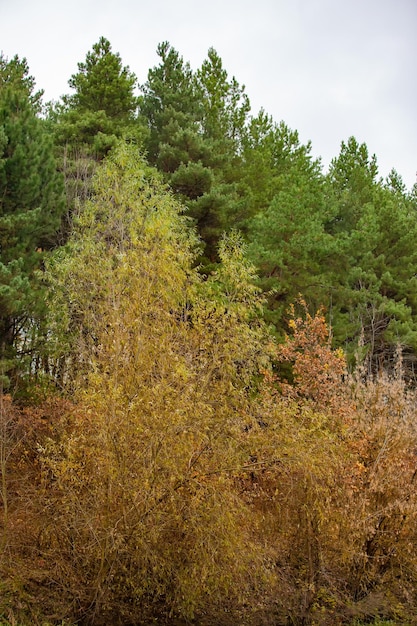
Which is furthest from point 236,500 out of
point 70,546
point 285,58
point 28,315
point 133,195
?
point 285,58

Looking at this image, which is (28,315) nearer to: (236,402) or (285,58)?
(236,402)

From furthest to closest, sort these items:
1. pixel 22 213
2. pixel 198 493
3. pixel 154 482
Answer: pixel 22 213 → pixel 154 482 → pixel 198 493

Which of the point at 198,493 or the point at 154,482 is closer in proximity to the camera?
the point at 198,493

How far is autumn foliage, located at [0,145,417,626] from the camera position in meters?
6.19

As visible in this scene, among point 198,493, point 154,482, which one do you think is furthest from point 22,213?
point 198,493

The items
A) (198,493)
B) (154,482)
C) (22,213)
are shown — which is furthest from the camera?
(22,213)

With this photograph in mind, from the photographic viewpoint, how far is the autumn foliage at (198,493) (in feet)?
20.3

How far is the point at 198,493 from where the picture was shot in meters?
6.04

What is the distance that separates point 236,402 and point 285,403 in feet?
2.36

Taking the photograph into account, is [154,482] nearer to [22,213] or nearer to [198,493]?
[198,493]

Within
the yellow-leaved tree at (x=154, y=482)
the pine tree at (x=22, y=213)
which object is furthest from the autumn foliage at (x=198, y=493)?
the pine tree at (x=22, y=213)

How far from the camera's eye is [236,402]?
23.1 feet

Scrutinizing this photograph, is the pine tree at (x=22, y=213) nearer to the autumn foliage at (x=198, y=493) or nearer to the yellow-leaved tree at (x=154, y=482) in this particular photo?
the autumn foliage at (x=198, y=493)

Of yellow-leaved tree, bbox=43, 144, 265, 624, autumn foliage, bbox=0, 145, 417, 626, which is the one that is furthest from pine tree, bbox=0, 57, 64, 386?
yellow-leaved tree, bbox=43, 144, 265, 624
